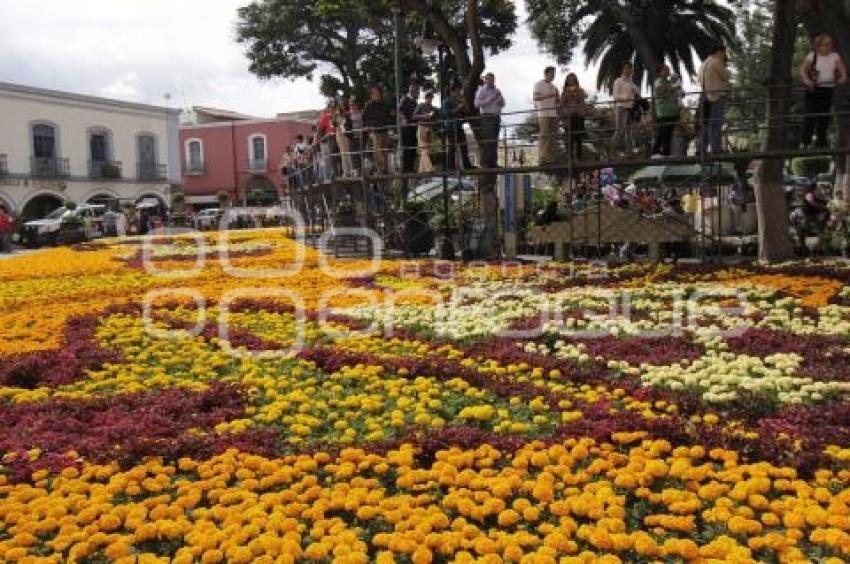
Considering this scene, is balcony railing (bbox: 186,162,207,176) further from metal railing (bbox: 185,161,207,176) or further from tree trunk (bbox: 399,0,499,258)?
tree trunk (bbox: 399,0,499,258)

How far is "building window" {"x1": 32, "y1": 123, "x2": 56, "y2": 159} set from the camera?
167ft

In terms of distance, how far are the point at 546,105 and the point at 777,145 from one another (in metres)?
3.91

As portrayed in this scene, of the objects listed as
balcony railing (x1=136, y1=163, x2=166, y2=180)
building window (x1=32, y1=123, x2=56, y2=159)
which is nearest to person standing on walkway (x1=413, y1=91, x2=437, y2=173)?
building window (x1=32, y1=123, x2=56, y2=159)

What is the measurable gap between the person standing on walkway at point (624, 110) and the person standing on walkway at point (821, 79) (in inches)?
114

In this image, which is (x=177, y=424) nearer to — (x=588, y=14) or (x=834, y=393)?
(x=834, y=393)

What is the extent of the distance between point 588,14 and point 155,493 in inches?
1111

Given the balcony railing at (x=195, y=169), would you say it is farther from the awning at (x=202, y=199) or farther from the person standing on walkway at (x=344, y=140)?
the person standing on walkway at (x=344, y=140)

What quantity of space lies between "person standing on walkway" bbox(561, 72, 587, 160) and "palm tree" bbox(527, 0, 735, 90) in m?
10.9

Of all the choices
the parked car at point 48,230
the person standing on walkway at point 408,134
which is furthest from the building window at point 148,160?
the person standing on walkway at point 408,134

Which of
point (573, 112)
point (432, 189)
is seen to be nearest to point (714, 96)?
point (573, 112)

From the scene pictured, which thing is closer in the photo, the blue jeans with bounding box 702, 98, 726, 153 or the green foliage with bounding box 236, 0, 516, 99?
the blue jeans with bounding box 702, 98, 726, 153

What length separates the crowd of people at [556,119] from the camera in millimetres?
13148

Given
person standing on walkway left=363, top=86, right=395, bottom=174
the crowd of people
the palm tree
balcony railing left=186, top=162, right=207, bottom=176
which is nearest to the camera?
the crowd of people

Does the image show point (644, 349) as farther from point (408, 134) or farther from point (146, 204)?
point (146, 204)
